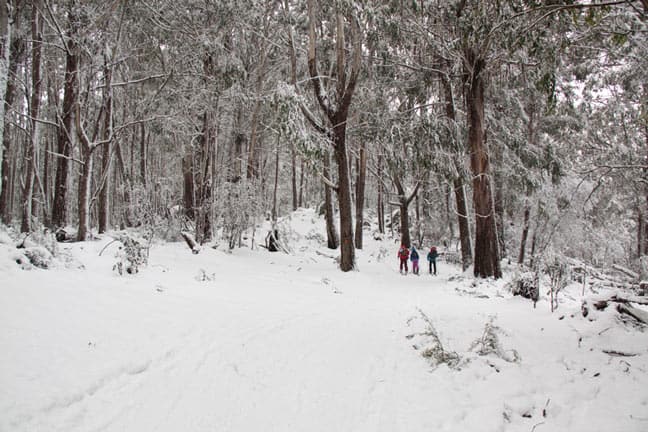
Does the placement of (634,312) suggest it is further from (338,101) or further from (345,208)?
(338,101)

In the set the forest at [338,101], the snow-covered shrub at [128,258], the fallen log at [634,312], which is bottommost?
the fallen log at [634,312]

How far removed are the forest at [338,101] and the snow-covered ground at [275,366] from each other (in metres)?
4.04

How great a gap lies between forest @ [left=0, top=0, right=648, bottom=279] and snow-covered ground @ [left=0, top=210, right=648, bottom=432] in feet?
13.3

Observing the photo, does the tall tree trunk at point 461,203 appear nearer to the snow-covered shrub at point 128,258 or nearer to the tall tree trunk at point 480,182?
the tall tree trunk at point 480,182

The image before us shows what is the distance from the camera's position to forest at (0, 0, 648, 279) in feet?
31.3

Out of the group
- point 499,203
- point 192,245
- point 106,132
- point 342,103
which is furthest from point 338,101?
point 499,203

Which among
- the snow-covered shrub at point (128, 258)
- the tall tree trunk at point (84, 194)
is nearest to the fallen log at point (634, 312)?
the snow-covered shrub at point (128, 258)

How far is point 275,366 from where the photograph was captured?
3.80 meters

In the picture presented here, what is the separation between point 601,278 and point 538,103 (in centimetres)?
784

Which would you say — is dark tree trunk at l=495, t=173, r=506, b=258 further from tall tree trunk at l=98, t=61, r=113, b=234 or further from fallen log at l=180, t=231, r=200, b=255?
tall tree trunk at l=98, t=61, r=113, b=234

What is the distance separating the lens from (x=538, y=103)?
16.5 metres

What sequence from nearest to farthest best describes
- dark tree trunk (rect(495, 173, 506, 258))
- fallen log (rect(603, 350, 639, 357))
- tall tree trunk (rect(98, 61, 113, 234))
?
1. fallen log (rect(603, 350, 639, 357))
2. tall tree trunk (rect(98, 61, 113, 234))
3. dark tree trunk (rect(495, 173, 506, 258))

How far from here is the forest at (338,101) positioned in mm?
9539

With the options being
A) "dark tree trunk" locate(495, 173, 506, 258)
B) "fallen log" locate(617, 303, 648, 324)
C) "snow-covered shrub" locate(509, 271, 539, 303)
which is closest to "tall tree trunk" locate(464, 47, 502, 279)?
"snow-covered shrub" locate(509, 271, 539, 303)
